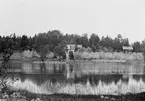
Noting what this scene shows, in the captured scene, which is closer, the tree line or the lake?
the lake

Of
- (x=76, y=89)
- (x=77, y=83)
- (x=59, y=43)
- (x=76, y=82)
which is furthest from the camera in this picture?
(x=59, y=43)

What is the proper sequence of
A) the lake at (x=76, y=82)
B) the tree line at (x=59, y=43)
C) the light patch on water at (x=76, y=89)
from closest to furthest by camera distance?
the light patch on water at (x=76, y=89) → the lake at (x=76, y=82) → the tree line at (x=59, y=43)

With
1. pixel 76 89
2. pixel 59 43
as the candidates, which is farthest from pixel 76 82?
pixel 59 43

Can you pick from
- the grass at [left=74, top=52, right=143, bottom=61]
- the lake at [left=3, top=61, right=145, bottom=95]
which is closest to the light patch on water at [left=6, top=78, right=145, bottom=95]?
the lake at [left=3, top=61, right=145, bottom=95]

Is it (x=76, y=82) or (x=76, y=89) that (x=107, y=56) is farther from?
(x=76, y=89)

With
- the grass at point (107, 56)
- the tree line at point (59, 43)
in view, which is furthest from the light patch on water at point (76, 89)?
the grass at point (107, 56)

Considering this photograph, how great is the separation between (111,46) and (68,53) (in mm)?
27087

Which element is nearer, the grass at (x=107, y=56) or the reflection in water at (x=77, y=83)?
the reflection in water at (x=77, y=83)

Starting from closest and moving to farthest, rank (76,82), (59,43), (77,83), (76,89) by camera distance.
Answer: (76,89) < (77,83) < (76,82) < (59,43)

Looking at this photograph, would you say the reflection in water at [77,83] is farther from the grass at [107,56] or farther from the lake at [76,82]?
the grass at [107,56]

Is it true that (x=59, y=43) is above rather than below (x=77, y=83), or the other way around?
above

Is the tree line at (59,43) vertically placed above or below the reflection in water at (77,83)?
above

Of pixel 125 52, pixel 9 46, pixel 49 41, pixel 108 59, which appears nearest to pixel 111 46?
pixel 125 52

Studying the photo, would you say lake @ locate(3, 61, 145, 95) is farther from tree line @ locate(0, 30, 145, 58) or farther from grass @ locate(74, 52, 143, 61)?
grass @ locate(74, 52, 143, 61)
